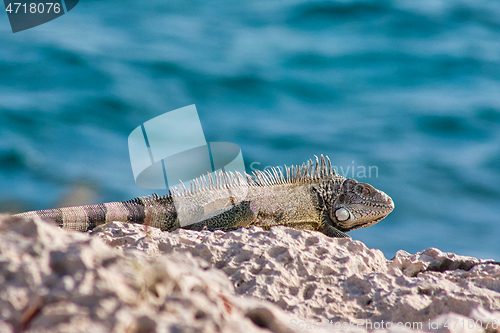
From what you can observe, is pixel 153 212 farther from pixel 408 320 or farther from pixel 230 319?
pixel 230 319

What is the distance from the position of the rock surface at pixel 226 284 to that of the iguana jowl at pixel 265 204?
1.43 m

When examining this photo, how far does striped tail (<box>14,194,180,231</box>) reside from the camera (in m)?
4.11

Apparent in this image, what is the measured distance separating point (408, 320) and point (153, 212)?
127 inches

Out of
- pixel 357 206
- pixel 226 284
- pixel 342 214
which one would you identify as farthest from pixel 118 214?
pixel 226 284

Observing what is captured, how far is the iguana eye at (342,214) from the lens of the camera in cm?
553

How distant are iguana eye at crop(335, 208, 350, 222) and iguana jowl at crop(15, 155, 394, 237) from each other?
0.04 feet

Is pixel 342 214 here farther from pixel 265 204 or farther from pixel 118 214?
pixel 118 214

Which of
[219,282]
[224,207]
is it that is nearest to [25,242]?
[219,282]

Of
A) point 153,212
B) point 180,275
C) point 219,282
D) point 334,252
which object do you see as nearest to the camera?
point 180,275

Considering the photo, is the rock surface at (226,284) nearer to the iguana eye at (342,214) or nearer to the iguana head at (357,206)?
the iguana head at (357,206)

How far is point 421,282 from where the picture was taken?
8.25ft

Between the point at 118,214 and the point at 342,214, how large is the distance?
2.85 m

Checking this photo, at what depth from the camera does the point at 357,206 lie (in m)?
5.47

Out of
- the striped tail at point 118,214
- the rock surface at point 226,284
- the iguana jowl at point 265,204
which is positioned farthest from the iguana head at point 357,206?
the striped tail at point 118,214
